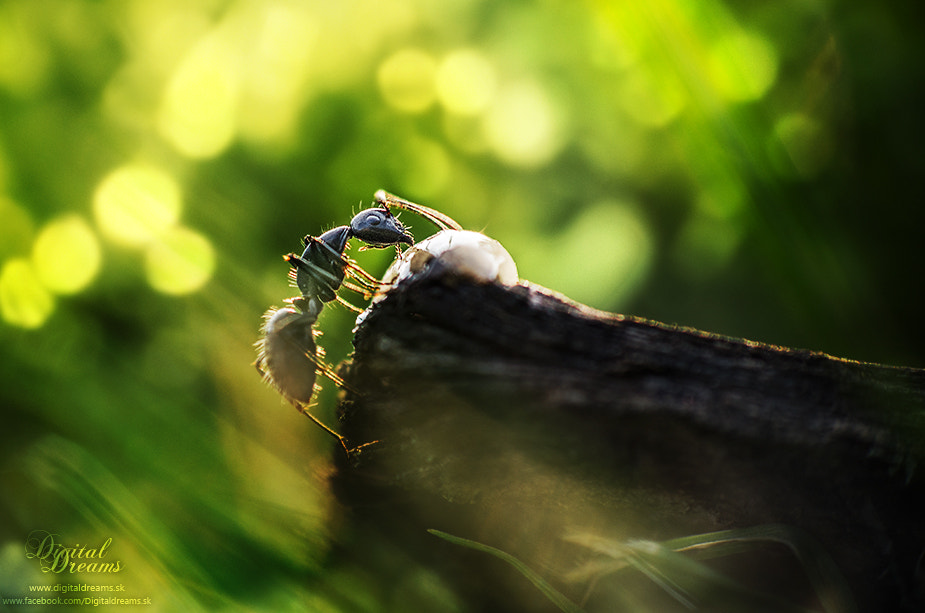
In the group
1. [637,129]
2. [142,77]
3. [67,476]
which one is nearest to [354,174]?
[142,77]

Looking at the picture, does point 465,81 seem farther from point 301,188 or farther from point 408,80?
point 301,188

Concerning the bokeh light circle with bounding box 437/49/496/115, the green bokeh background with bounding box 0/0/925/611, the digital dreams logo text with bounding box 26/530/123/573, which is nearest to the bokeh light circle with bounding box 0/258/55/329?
the green bokeh background with bounding box 0/0/925/611

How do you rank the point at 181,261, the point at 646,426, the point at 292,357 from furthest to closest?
the point at 181,261
the point at 292,357
the point at 646,426

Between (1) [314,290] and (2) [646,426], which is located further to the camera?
(1) [314,290]

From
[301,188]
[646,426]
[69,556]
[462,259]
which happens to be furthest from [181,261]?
[646,426]

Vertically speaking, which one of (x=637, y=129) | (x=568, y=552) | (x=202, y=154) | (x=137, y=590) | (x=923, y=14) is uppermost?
(x=923, y=14)

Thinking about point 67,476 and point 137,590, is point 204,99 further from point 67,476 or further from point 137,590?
point 137,590

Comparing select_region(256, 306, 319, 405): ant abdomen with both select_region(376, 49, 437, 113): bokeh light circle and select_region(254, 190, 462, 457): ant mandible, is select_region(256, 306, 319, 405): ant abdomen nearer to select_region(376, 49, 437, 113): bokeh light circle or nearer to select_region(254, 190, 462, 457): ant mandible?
select_region(254, 190, 462, 457): ant mandible

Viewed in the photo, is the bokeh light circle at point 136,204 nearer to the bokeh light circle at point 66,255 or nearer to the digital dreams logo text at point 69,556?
the bokeh light circle at point 66,255

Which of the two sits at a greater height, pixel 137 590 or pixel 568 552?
pixel 568 552
